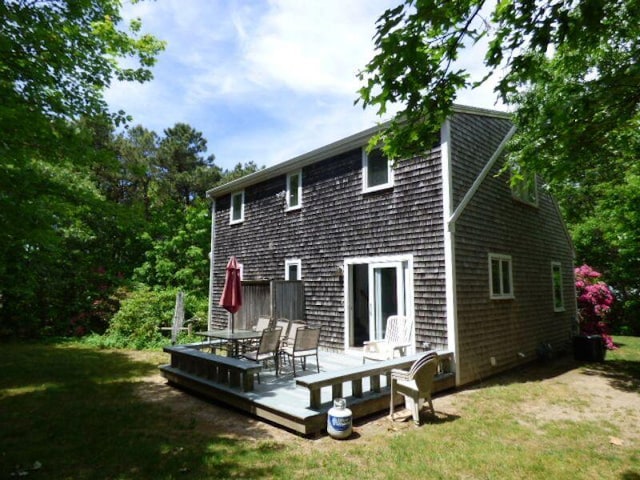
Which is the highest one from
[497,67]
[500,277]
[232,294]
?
[497,67]

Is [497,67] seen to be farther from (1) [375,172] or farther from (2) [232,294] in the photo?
(2) [232,294]

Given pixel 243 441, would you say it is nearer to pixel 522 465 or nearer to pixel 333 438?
pixel 333 438

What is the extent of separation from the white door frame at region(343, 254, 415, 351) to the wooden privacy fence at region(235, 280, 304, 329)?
1668 millimetres

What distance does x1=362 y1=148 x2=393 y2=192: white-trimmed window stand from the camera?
9.62 m

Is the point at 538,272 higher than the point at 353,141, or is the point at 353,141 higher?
the point at 353,141

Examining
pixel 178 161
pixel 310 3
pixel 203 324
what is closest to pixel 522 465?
pixel 310 3

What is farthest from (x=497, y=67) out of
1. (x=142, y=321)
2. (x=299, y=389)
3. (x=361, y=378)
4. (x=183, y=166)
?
(x=183, y=166)

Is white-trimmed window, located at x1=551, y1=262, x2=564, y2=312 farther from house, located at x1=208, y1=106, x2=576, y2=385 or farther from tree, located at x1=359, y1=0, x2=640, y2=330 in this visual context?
tree, located at x1=359, y1=0, x2=640, y2=330

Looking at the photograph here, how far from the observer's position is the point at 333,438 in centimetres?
532

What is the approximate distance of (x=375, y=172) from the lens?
9867 mm

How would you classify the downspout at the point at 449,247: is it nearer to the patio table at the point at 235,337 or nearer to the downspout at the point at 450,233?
the downspout at the point at 450,233

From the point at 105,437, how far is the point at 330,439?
3099mm

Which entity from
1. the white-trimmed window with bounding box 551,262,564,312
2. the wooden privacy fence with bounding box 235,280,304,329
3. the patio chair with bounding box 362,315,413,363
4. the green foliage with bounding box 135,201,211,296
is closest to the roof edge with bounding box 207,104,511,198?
the wooden privacy fence with bounding box 235,280,304,329

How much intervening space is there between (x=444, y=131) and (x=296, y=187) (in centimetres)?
505
